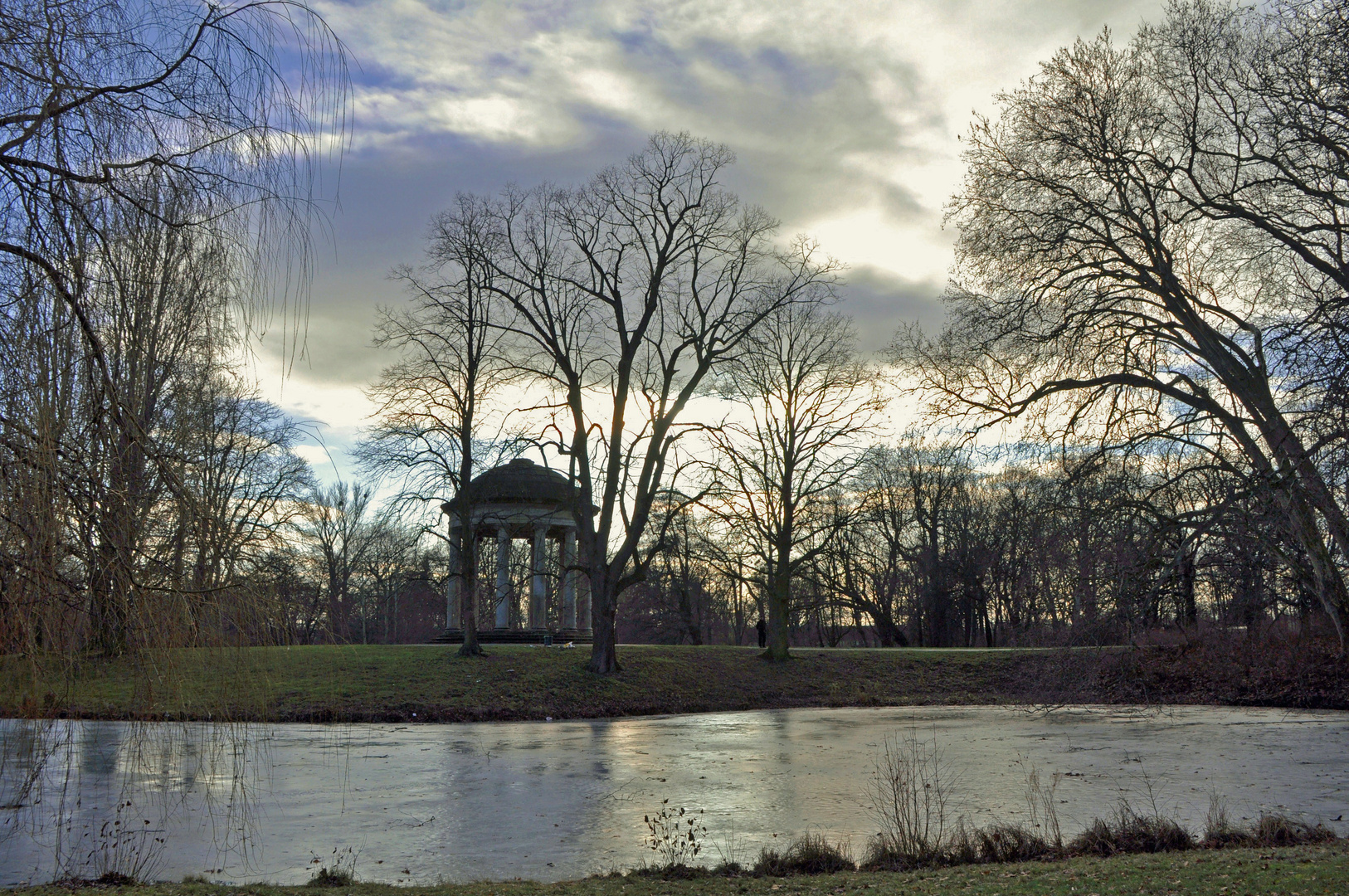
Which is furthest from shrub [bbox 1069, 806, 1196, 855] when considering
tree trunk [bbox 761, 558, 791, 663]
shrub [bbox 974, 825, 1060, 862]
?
tree trunk [bbox 761, 558, 791, 663]

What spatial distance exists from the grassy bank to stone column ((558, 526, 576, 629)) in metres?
5.93

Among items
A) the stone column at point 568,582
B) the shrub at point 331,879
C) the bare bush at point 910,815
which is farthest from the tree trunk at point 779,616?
the shrub at point 331,879

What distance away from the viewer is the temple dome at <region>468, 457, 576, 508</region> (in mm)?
35375

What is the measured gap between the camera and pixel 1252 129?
49.8ft

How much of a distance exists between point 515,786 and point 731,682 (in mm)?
17804

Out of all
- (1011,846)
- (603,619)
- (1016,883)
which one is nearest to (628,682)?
(603,619)

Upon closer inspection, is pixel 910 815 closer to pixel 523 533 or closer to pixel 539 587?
pixel 523 533

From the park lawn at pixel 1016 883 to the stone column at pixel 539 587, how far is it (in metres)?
29.8

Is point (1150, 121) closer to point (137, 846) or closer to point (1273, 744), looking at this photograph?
point (1273, 744)

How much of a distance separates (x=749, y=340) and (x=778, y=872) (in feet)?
70.9

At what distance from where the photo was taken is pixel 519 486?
36969 mm

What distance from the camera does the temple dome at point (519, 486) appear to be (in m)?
35.4

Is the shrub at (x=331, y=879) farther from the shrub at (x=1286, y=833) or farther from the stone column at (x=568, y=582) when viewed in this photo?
the stone column at (x=568, y=582)

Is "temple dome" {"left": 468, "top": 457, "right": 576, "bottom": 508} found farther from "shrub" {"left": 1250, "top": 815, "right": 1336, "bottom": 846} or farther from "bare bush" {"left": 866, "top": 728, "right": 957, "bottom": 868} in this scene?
"shrub" {"left": 1250, "top": 815, "right": 1336, "bottom": 846}
